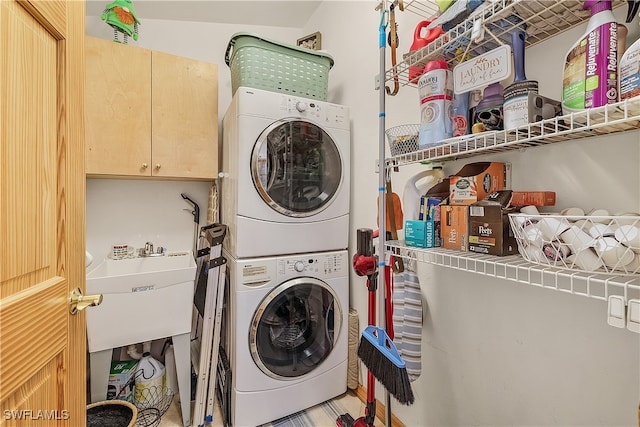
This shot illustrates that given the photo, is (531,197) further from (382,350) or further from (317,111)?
(317,111)

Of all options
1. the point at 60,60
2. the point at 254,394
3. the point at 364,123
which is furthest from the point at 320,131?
the point at 254,394

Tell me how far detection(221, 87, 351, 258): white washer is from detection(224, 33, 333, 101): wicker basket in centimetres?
11

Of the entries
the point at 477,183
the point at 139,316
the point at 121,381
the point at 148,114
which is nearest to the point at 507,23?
the point at 477,183

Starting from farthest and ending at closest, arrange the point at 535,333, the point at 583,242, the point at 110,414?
the point at 110,414 < the point at 535,333 < the point at 583,242

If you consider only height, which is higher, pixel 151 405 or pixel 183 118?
pixel 183 118

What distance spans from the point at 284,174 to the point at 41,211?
114 centimetres

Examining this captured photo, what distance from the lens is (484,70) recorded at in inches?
32.1

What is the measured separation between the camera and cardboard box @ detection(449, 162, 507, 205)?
0.95 m

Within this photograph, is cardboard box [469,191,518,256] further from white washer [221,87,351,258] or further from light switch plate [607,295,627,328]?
white washer [221,87,351,258]

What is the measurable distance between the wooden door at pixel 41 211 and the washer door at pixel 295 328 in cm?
87

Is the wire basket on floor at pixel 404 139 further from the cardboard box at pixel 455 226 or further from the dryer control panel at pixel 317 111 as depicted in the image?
the dryer control panel at pixel 317 111

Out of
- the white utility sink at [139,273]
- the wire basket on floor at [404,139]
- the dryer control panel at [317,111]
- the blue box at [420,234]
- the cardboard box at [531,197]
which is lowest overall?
the white utility sink at [139,273]

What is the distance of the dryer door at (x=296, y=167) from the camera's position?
1584 mm

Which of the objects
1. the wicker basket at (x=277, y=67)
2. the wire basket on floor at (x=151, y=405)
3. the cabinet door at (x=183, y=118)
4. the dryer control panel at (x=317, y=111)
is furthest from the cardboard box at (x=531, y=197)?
the wire basket on floor at (x=151, y=405)
